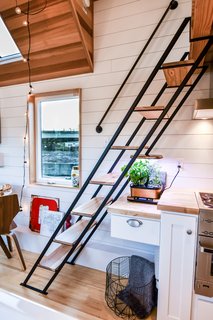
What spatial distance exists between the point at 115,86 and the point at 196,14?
1170 millimetres

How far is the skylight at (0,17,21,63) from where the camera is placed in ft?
7.91

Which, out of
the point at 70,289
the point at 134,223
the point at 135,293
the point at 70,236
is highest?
the point at 134,223

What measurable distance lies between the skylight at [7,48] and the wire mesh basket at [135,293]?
279 centimetres

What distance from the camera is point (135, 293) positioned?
1.76m

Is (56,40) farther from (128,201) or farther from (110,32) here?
(128,201)

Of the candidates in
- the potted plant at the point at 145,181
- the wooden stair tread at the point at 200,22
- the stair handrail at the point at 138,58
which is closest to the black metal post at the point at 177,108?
the potted plant at the point at 145,181

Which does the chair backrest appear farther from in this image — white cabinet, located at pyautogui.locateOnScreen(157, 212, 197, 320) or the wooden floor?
white cabinet, located at pyautogui.locateOnScreen(157, 212, 197, 320)

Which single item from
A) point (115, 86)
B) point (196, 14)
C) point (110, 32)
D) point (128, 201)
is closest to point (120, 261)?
point (128, 201)

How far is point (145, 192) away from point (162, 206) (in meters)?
0.36

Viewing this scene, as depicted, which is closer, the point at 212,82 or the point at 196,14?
the point at 196,14

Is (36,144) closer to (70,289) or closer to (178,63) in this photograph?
(70,289)

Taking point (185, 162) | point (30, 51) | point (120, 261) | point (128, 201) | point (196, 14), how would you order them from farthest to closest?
point (30, 51) < point (120, 261) < point (185, 162) < point (128, 201) < point (196, 14)

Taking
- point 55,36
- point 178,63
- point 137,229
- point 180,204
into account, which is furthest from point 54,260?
point 55,36

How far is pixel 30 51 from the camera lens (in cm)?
245
